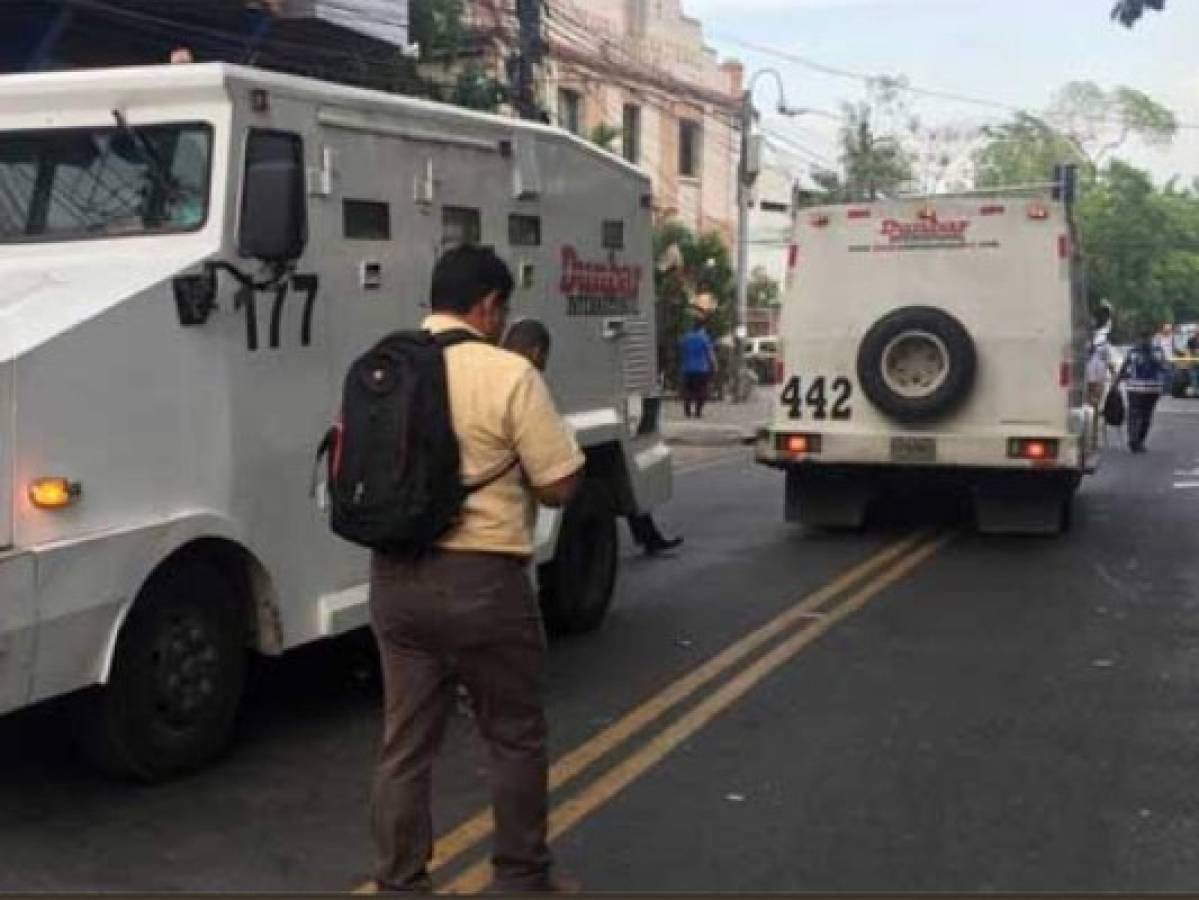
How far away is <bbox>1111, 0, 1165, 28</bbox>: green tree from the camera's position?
1187cm

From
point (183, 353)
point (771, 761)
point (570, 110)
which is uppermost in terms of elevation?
point (570, 110)

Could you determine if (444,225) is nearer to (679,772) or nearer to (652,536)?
(679,772)

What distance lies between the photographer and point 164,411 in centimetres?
576

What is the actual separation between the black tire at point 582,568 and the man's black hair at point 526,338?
5.02 feet

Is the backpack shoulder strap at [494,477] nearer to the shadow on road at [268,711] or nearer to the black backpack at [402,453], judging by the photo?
the black backpack at [402,453]

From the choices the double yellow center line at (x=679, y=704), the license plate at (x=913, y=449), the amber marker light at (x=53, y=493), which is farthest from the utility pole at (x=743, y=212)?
the amber marker light at (x=53, y=493)

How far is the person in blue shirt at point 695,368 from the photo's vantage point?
27125mm

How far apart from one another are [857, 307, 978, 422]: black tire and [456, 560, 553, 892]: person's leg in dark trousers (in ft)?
27.6

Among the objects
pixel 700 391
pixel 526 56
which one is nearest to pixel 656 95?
pixel 700 391

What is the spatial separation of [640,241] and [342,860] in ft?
17.8

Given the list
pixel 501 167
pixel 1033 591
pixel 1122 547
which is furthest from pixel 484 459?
pixel 1122 547

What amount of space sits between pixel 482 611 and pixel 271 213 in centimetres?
216

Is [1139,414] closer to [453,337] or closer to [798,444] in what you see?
[798,444]

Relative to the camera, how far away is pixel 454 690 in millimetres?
4707
